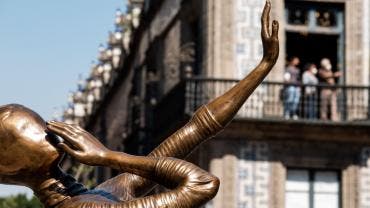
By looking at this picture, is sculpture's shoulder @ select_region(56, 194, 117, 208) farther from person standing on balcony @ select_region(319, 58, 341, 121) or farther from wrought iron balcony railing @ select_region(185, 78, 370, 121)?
person standing on balcony @ select_region(319, 58, 341, 121)

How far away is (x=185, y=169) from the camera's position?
16.3 feet

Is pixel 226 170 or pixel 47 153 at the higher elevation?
pixel 47 153

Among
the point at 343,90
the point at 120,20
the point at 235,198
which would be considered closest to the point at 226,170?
the point at 235,198

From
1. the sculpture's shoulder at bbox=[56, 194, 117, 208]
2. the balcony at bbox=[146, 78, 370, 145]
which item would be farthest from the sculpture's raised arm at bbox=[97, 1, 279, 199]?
the balcony at bbox=[146, 78, 370, 145]

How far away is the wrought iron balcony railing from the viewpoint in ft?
100.0

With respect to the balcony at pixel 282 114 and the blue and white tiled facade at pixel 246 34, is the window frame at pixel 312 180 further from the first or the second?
the blue and white tiled facade at pixel 246 34

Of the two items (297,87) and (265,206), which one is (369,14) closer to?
(297,87)

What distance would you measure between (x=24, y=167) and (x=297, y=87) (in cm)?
2542

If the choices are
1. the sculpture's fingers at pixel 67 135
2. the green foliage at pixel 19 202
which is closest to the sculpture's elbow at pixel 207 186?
the sculpture's fingers at pixel 67 135

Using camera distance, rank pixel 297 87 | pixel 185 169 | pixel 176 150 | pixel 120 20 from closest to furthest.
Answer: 1. pixel 185 169
2. pixel 176 150
3. pixel 297 87
4. pixel 120 20

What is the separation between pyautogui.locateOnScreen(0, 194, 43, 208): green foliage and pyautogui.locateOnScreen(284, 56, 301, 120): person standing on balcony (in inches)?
293

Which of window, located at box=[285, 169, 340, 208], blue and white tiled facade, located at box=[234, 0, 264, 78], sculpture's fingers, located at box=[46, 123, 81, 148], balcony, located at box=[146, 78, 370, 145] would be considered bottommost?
window, located at box=[285, 169, 340, 208]

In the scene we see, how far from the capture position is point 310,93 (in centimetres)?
3061

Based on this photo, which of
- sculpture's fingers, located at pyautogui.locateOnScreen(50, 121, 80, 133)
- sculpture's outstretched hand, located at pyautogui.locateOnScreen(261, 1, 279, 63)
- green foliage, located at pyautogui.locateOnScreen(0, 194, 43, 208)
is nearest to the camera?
sculpture's fingers, located at pyautogui.locateOnScreen(50, 121, 80, 133)
